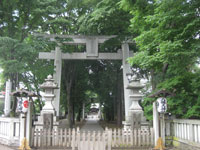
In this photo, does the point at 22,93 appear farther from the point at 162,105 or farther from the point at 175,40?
the point at 175,40

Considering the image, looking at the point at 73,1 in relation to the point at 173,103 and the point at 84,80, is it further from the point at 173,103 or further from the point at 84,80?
the point at 84,80

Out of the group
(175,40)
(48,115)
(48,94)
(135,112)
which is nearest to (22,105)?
(48,115)

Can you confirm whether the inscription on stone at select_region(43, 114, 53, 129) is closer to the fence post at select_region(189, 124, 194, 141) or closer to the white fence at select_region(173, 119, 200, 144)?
the white fence at select_region(173, 119, 200, 144)

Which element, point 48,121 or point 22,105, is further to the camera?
point 48,121

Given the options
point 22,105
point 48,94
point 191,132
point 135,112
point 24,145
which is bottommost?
point 24,145

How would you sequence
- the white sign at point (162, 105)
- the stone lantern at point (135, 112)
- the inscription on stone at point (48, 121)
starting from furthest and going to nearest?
the inscription on stone at point (48, 121)
the stone lantern at point (135, 112)
the white sign at point (162, 105)

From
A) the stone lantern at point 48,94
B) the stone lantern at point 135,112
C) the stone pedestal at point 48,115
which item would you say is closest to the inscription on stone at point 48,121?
the stone pedestal at point 48,115

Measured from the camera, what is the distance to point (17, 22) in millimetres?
14922

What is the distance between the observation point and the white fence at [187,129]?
815cm

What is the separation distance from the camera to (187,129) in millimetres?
8836

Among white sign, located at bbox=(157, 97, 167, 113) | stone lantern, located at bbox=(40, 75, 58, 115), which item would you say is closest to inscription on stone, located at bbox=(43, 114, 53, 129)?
stone lantern, located at bbox=(40, 75, 58, 115)

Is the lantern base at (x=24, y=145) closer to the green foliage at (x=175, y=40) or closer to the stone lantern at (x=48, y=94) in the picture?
the stone lantern at (x=48, y=94)

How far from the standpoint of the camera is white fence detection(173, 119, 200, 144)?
8.15 m

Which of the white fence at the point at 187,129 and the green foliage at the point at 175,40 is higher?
the green foliage at the point at 175,40
